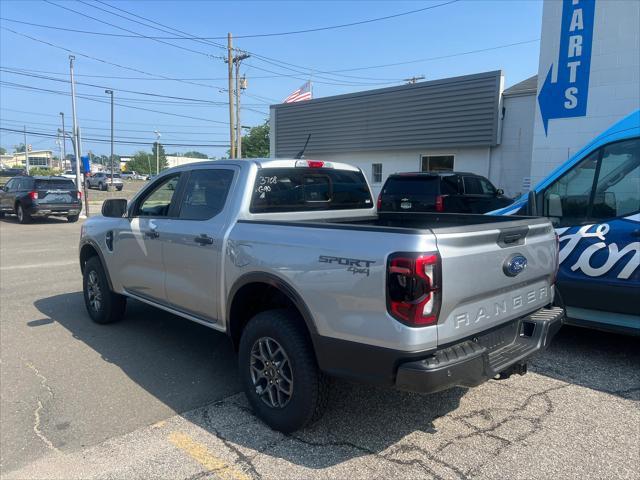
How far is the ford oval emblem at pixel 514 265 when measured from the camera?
2.96m

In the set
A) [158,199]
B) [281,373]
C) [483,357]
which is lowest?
[281,373]

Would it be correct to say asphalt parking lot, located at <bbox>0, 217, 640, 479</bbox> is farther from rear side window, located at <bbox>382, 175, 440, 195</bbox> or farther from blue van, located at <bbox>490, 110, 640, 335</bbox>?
rear side window, located at <bbox>382, 175, 440, 195</bbox>

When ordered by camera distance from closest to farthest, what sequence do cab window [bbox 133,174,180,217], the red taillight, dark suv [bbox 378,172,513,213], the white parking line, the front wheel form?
the red taillight < the front wheel < cab window [bbox 133,174,180,217] < the white parking line < dark suv [bbox 378,172,513,213]

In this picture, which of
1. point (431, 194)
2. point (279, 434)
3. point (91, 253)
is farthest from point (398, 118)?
point (279, 434)

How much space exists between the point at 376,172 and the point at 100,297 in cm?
1378

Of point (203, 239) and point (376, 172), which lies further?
point (376, 172)

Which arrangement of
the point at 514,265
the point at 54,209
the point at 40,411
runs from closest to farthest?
1. the point at 514,265
2. the point at 40,411
3. the point at 54,209

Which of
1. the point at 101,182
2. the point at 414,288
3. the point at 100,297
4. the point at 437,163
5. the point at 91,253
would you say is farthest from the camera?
the point at 101,182

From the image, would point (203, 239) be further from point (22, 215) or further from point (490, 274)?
point (22, 215)

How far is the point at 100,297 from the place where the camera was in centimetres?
563

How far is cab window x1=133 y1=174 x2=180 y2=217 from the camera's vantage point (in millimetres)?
4635

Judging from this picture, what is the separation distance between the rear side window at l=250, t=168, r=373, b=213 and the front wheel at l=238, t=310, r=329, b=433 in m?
1.02

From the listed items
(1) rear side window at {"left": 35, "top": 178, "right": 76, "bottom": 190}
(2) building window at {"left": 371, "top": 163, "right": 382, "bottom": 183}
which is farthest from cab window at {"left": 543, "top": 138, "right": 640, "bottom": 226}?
(1) rear side window at {"left": 35, "top": 178, "right": 76, "bottom": 190}

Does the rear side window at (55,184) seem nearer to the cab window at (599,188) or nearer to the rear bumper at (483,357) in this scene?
the cab window at (599,188)
